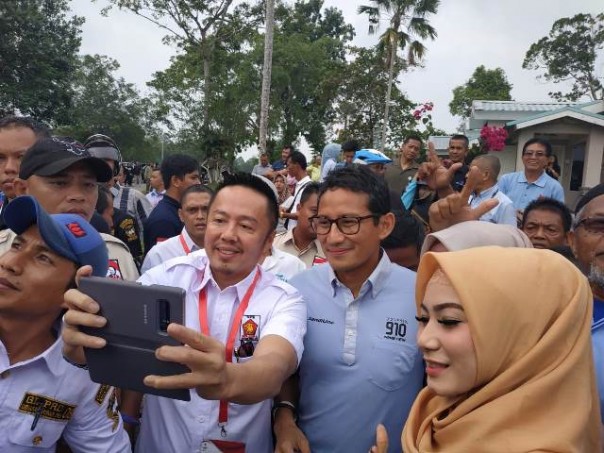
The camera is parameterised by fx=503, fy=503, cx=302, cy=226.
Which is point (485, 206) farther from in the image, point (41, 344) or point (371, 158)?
point (371, 158)

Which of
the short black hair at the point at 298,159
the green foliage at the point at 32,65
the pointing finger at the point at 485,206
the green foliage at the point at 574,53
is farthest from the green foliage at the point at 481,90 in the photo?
the pointing finger at the point at 485,206

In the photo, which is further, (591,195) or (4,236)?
(591,195)

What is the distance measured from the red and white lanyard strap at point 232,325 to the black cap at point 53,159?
43.5 inches

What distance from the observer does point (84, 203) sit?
2791mm

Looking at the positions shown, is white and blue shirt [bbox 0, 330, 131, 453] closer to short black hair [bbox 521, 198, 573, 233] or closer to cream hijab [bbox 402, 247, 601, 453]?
cream hijab [bbox 402, 247, 601, 453]

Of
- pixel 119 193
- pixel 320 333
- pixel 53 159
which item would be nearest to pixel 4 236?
pixel 53 159

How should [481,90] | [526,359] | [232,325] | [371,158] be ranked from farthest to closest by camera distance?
[481,90] < [371,158] < [232,325] < [526,359]

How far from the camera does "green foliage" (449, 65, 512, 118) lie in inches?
1786

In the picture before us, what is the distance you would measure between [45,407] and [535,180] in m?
5.71

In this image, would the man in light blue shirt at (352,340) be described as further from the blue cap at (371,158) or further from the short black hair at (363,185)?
the blue cap at (371,158)

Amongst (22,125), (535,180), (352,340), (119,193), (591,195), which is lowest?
(352,340)

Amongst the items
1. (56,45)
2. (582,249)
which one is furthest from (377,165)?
(56,45)

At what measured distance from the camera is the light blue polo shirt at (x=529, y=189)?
5.93m

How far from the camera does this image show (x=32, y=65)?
22.0m
